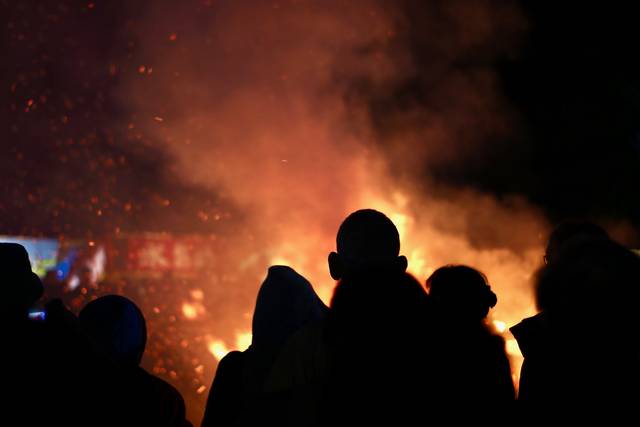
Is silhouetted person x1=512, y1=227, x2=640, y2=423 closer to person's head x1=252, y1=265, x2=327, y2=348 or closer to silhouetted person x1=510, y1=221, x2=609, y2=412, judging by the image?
silhouetted person x1=510, y1=221, x2=609, y2=412

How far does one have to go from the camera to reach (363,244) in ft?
5.86

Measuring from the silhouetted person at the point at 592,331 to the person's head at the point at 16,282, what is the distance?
5.46ft

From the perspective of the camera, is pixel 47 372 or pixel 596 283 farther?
pixel 47 372

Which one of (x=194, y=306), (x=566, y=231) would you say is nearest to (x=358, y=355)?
(x=566, y=231)

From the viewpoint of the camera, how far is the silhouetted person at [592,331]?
110 centimetres

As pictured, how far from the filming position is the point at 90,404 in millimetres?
1408

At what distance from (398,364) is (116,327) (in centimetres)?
136

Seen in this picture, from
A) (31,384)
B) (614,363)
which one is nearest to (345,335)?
(614,363)

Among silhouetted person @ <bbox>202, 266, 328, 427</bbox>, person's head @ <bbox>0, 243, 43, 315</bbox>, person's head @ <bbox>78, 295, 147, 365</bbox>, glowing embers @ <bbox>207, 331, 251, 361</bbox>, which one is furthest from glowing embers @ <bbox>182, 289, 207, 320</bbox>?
silhouetted person @ <bbox>202, 266, 328, 427</bbox>

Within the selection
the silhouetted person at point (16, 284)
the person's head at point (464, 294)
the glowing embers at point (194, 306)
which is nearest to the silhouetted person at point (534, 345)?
the person's head at point (464, 294)

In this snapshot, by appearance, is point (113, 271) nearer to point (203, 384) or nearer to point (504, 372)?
point (203, 384)

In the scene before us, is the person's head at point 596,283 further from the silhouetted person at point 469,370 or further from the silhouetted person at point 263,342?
the silhouetted person at point 263,342

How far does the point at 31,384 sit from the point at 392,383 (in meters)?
1.05

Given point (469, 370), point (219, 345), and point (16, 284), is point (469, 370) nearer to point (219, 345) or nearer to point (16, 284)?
point (16, 284)
